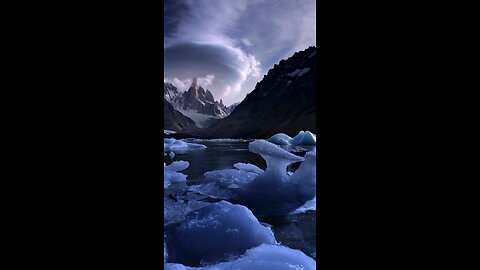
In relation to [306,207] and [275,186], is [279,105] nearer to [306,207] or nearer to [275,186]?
[275,186]

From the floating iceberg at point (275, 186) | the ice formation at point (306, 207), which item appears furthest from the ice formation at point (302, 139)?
the ice formation at point (306, 207)

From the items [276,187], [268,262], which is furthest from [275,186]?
[268,262]

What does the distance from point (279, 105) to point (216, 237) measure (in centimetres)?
9116

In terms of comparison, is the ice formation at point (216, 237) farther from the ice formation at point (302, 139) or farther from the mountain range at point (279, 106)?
the mountain range at point (279, 106)

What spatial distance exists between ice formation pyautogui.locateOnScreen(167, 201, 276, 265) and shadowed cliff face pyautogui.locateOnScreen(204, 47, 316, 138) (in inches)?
2495

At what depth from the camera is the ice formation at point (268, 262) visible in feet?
10.2

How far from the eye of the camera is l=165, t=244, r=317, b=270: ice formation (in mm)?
3121

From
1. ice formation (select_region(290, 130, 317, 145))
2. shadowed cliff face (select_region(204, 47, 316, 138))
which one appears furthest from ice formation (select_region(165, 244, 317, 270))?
shadowed cliff face (select_region(204, 47, 316, 138))

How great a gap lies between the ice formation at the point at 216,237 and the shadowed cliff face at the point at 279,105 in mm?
63369

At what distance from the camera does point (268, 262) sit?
3.21 m

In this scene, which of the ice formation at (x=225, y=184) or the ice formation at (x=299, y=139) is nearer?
the ice formation at (x=225, y=184)
